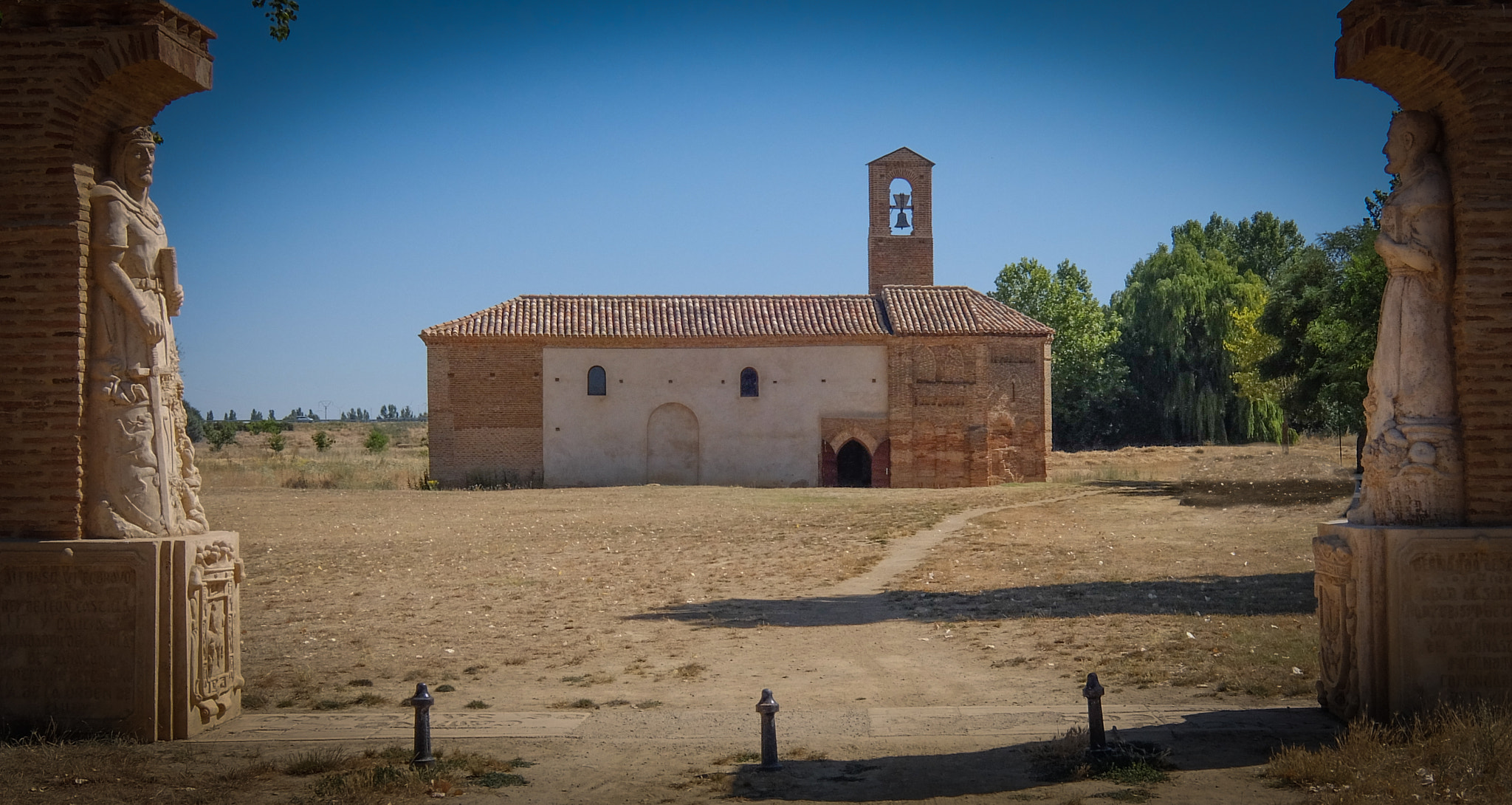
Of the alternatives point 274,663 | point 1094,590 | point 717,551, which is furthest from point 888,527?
point 274,663

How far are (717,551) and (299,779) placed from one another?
12.0 meters

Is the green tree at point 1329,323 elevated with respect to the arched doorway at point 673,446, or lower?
elevated

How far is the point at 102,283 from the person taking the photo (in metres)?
7.44

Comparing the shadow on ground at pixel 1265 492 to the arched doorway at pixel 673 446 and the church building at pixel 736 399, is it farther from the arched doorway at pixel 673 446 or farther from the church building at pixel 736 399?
the arched doorway at pixel 673 446

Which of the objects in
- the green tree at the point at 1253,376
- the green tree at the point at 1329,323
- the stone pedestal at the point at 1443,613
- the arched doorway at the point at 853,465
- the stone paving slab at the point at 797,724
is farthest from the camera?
the green tree at the point at 1253,376

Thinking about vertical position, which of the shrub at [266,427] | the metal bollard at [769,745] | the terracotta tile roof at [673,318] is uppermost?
the terracotta tile roof at [673,318]

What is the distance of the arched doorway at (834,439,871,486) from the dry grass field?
10.6 m

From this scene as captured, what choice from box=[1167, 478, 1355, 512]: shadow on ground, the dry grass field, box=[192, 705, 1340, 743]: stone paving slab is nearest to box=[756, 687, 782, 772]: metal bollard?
the dry grass field

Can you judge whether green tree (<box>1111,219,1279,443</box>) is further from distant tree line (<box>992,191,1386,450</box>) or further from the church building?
the church building

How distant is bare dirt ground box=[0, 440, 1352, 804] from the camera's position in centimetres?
675

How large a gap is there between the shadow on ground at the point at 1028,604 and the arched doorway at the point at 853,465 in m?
21.9

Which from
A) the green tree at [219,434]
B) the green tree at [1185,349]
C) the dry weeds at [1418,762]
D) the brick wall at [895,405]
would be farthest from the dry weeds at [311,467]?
the green tree at [1185,349]

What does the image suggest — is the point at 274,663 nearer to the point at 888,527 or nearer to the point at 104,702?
the point at 104,702

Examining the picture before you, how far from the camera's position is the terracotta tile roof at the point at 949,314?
3503cm
